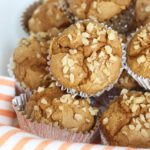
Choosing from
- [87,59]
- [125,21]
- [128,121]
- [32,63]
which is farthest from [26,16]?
[128,121]

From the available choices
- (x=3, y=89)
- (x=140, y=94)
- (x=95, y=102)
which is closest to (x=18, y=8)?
(x=3, y=89)

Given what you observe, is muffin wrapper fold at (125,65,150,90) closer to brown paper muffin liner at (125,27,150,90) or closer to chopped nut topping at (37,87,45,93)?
brown paper muffin liner at (125,27,150,90)

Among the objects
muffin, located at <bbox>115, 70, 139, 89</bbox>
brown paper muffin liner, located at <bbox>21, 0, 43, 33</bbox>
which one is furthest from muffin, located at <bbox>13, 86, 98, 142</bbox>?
brown paper muffin liner, located at <bbox>21, 0, 43, 33</bbox>

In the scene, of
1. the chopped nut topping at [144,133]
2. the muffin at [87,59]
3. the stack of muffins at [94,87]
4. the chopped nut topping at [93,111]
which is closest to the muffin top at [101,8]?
the stack of muffins at [94,87]

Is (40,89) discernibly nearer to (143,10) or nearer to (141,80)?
(141,80)

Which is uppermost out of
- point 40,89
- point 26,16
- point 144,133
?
point 26,16
